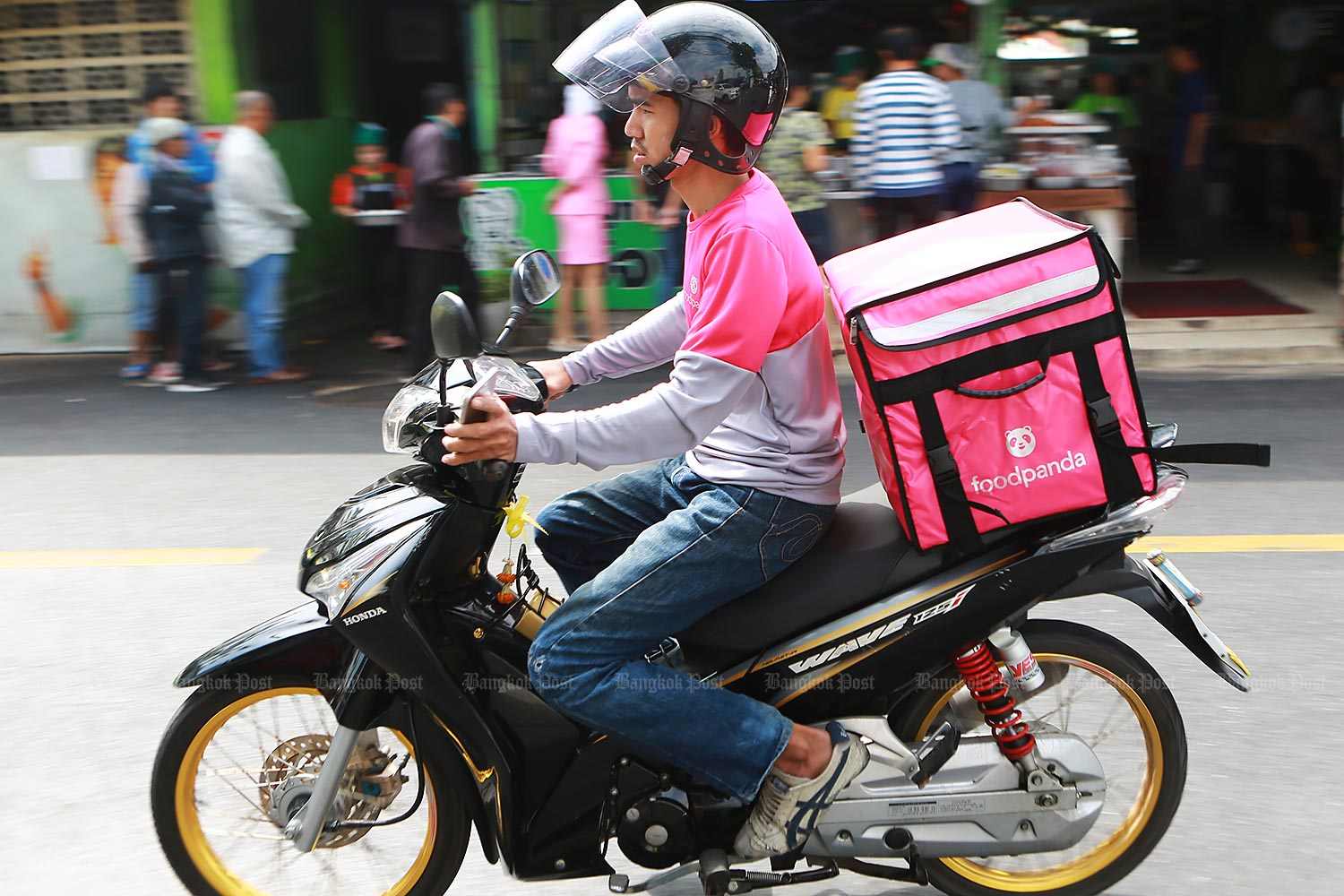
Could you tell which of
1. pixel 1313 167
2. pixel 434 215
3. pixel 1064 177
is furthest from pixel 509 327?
pixel 1313 167

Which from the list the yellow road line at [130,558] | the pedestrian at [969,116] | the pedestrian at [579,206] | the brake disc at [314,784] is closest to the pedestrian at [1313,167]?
the pedestrian at [969,116]

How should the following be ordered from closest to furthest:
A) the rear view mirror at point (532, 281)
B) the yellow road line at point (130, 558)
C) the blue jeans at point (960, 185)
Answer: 1. the rear view mirror at point (532, 281)
2. the yellow road line at point (130, 558)
3. the blue jeans at point (960, 185)

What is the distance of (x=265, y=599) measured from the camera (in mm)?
4836

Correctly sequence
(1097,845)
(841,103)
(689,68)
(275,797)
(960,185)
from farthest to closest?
(841,103)
(960,185)
(1097,845)
(275,797)
(689,68)

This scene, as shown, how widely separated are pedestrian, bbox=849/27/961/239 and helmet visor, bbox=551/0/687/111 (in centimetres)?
663

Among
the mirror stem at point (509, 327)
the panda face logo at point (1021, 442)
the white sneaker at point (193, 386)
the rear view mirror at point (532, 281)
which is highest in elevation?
the rear view mirror at point (532, 281)

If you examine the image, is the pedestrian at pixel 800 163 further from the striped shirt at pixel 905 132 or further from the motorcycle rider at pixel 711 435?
the motorcycle rider at pixel 711 435

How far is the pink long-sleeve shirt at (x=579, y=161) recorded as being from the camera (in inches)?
355

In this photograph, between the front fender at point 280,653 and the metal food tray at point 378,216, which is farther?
the metal food tray at point 378,216

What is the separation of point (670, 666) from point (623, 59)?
1.17m

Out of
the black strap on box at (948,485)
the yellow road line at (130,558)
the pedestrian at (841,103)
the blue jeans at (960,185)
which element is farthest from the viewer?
the pedestrian at (841,103)

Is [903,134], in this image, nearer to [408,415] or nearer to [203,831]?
[408,415]

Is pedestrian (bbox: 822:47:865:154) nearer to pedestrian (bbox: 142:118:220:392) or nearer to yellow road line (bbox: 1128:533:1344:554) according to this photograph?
pedestrian (bbox: 142:118:220:392)

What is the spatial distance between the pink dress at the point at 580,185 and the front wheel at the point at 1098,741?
677cm
